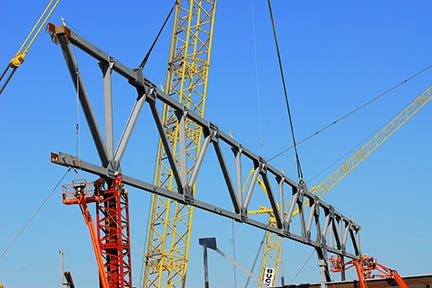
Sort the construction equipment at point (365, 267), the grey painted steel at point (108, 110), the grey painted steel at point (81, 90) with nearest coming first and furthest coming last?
the grey painted steel at point (81, 90) → the grey painted steel at point (108, 110) → the construction equipment at point (365, 267)

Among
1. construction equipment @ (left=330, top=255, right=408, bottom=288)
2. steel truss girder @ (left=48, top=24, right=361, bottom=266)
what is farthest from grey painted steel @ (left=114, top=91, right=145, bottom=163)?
construction equipment @ (left=330, top=255, right=408, bottom=288)

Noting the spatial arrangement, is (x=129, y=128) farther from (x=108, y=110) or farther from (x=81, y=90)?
(x=81, y=90)

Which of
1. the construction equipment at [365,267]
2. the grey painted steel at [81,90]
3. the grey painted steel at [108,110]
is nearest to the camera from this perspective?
the grey painted steel at [81,90]

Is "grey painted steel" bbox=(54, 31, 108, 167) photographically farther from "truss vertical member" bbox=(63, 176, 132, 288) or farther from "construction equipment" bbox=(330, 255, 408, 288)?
"construction equipment" bbox=(330, 255, 408, 288)

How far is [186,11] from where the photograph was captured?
7650cm

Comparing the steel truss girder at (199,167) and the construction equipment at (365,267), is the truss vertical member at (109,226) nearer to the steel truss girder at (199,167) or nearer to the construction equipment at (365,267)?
the steel truss girder at (199,167)

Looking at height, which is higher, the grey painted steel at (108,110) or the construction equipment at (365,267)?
the construction equipment at (365,267)

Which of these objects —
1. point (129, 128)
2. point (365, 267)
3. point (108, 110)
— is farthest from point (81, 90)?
point (365, 267)

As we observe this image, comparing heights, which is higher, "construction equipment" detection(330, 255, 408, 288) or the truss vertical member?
"construction equipment" detection(330, 255, 408, 288)

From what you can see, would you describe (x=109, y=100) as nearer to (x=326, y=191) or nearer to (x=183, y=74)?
(x=183, y=74)

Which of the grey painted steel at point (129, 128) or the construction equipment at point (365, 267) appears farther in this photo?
the construction equipment at point (365, 267)

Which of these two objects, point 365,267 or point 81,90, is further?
point 365,267

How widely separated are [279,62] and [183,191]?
48.2ft

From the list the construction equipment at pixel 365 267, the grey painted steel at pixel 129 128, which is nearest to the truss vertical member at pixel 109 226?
the grey painted steel at pixel 129 128
